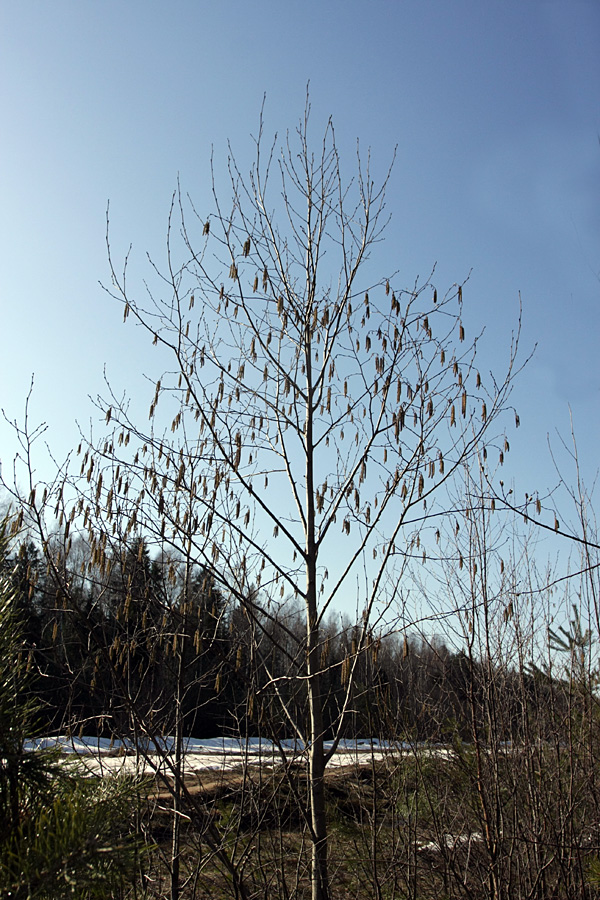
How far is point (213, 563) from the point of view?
9.74ft

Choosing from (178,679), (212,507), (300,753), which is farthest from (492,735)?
(212,507)

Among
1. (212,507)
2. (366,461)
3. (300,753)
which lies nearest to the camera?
(300,753)

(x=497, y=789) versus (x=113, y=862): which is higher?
(x=113, y=862)

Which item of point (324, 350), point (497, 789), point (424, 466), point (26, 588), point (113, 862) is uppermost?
point (324, 350)

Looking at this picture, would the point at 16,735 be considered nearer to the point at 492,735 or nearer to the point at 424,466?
the point at 424,466

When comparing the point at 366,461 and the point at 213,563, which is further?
the point at 366,461

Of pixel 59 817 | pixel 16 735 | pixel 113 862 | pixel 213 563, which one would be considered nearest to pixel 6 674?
pixel 16 735

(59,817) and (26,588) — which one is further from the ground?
(26,588)

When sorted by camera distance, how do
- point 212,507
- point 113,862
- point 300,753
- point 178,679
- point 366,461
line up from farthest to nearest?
1. point 178,679
2. point 366,461
3. point 212,507
4. point 300,753
5. point 113,862

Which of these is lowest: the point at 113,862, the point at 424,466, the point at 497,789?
the point at 497,789

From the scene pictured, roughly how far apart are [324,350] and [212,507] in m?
1.13

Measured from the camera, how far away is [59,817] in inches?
39.7

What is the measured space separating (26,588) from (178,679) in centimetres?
120

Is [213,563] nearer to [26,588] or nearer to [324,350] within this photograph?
[26,588]
